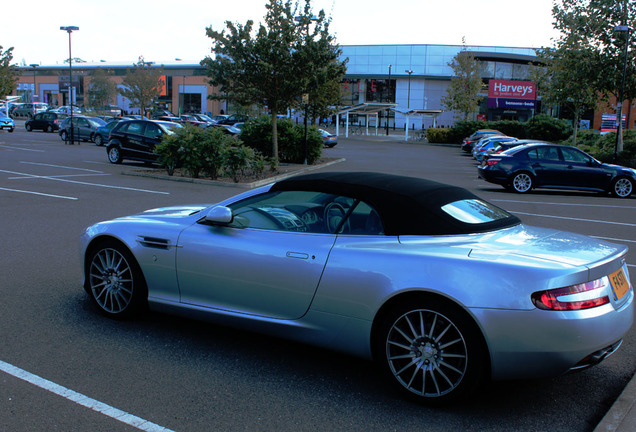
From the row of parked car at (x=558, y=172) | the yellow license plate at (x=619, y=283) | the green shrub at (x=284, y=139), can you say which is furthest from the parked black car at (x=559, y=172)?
the yellow license plate at (x=619, y=283)

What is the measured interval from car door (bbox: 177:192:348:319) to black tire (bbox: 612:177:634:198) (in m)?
14.8

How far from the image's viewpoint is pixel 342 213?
4309mm

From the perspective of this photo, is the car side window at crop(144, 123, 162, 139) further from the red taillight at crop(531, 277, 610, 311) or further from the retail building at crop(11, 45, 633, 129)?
the retail building at crop(11, 45, 633, 129)

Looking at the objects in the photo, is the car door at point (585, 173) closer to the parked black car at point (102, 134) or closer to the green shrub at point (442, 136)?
the parked black car at point (102, 134)

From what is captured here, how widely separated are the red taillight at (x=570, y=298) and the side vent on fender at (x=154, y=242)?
2.86m

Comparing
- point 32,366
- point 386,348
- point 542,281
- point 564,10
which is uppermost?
point 564,10

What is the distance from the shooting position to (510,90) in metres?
65.7

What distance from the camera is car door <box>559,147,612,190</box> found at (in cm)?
1670

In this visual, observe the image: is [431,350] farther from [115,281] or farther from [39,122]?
[39,122]

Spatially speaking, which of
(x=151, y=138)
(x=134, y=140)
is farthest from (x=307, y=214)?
(x=134, y=140)

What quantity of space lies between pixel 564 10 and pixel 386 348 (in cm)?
3794

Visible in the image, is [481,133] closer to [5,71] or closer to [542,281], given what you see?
[5,71]

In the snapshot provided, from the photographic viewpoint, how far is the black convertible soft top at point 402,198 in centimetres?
405

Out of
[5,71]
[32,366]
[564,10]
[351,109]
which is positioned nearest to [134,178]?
[32,366]
